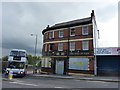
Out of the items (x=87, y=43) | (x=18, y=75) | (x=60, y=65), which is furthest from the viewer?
(x=60, y=65)

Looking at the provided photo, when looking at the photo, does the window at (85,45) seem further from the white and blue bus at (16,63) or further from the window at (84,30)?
the white and blue bus at (16,63)

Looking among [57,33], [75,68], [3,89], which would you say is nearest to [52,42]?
[57,33]

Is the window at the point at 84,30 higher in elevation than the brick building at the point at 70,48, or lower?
higher

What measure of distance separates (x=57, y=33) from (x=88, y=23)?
22.2 ft

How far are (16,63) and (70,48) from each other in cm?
1025

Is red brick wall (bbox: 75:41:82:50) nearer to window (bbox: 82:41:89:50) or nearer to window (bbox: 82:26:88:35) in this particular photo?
window (bbox: 82:41:89:50)

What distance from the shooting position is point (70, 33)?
2266 centimetres

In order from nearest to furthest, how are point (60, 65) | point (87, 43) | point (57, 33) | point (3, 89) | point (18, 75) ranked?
point (3, 89) → point (18, 75) → point (87, 43) → point (60, 65) → point (57, 33)

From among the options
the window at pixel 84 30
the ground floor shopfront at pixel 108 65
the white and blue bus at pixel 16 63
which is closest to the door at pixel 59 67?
the ground floor shopfront at pixel 108 65

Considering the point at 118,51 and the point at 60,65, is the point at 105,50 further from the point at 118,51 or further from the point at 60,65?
the point at 60,65

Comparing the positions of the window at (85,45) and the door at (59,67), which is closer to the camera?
the window at (85,45)

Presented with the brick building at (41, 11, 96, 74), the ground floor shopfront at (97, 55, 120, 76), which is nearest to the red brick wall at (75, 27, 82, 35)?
the brick building at (41, 11, 96, 74)

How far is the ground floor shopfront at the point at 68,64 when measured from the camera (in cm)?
1958

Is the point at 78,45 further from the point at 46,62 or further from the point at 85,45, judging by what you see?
the point at 46,62
